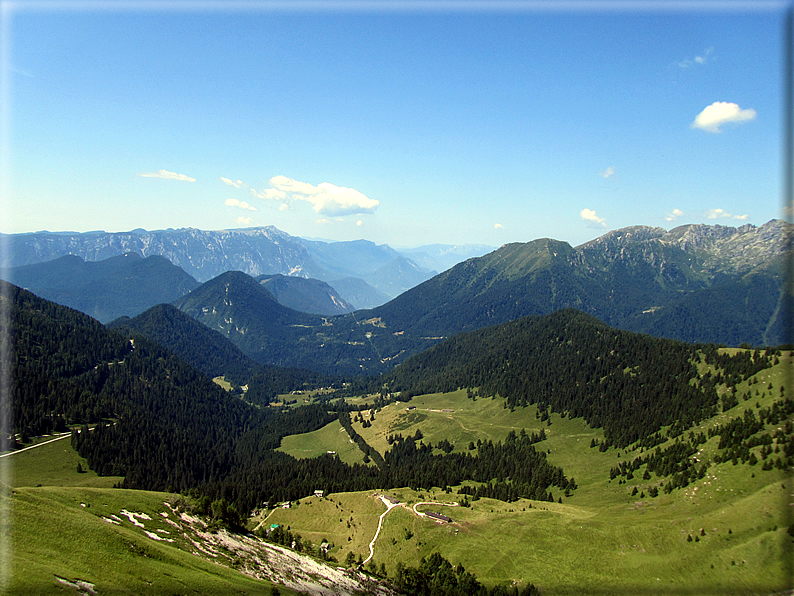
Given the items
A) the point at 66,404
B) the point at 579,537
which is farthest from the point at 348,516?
the point at 66,404

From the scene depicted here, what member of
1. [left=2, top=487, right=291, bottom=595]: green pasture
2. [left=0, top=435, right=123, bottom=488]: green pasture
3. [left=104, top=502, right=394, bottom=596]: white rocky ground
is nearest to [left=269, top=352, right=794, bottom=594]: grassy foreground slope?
[left=104, top=502, right=394, bottom=596]: white rocky ground

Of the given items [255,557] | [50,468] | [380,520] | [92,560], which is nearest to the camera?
[92,560]

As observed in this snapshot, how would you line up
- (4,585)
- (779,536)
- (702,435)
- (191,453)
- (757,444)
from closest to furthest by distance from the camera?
1. (4,585)
2. (779,536)
3. (757,444)
4. (702,435)
5. (191,453)

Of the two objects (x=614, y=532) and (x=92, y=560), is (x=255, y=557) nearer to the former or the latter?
(x=92, y=560)

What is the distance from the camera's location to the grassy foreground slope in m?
79.2

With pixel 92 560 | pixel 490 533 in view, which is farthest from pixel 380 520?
pixel 92 560

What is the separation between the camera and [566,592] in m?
82.6

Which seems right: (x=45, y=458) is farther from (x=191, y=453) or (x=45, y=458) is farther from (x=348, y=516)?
(x=348, y=516)

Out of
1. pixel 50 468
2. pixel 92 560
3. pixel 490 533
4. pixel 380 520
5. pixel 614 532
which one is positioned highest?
pixel 92 560

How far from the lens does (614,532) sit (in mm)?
95125

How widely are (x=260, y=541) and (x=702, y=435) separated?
128 meters

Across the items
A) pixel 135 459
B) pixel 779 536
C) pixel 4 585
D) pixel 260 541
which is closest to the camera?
pixel 4 585

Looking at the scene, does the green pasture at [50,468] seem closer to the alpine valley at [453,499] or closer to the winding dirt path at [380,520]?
the alpine valley at [453,499]

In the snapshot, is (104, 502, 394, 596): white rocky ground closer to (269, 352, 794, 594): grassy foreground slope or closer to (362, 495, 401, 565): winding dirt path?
(362, 495, 401, 565): winding dirt path
